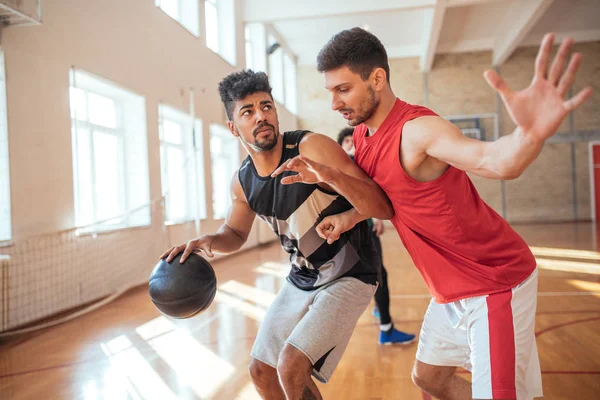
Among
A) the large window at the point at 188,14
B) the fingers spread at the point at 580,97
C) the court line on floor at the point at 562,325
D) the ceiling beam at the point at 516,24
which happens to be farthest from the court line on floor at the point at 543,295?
the ceiling beam at the point at 516,24

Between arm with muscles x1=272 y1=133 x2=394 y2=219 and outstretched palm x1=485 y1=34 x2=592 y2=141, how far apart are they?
0.71 metres

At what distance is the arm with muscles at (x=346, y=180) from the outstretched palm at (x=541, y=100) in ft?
2.34

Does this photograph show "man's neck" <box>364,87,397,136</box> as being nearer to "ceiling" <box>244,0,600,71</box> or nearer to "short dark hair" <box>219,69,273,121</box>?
"short dark hair" <box>219,69,273,121</box>

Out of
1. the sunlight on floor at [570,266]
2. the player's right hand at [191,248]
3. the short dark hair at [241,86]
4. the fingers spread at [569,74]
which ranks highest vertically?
the short dark hair at [241,86]

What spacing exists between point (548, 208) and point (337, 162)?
17.2 m

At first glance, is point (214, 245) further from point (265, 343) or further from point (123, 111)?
point (123, 111)

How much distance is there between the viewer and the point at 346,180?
6.49ft

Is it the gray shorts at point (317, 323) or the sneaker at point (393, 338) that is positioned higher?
the gray shorts at point (317, 323)

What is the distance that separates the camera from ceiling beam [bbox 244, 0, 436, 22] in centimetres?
1100

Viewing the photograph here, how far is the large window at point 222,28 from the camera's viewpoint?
36.9 ft

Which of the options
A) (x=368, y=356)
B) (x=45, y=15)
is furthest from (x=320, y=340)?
(x=45, y=15)

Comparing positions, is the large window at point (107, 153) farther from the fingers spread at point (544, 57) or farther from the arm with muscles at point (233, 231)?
the fingers spread at point (544, 57)

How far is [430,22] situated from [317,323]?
40.1ft

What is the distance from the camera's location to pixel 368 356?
155 inches
